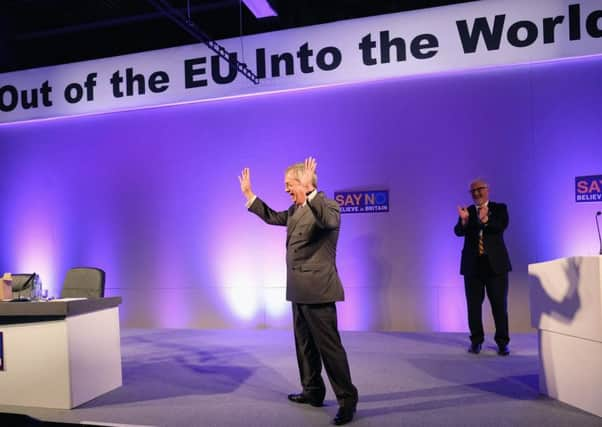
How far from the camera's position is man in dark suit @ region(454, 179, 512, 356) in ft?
14.8

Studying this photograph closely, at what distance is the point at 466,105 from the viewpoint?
5887 millimetres

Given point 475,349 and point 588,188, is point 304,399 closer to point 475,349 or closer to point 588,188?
point 475,349

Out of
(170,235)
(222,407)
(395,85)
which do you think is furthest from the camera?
(170,235)

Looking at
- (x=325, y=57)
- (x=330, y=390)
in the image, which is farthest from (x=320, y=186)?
(x=330, y=390)

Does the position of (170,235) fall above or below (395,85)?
below

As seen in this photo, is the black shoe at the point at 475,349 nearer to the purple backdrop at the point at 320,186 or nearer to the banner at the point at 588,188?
the purple backdrop at the point at 320,186

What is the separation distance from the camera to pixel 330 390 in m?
3.55

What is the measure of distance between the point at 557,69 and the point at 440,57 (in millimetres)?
1330

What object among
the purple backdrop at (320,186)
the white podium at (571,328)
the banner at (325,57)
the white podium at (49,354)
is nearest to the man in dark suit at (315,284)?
the white podium at (571,328)

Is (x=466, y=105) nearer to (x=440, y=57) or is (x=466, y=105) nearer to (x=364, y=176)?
(x=440, y=57)

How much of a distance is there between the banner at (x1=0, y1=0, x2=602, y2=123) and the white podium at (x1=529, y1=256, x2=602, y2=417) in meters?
3.30

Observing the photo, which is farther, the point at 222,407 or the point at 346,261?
the point at 346,261

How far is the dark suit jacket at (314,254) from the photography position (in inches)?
112

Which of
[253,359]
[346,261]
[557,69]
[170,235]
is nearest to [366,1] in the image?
[557,69]
